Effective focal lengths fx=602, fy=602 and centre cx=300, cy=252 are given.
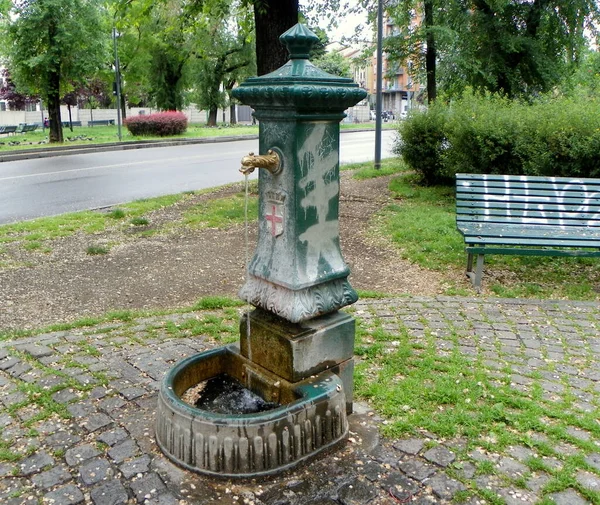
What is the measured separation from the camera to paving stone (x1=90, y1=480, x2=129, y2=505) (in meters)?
2.88

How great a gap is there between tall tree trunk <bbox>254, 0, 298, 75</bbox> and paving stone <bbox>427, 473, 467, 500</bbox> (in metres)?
7.49

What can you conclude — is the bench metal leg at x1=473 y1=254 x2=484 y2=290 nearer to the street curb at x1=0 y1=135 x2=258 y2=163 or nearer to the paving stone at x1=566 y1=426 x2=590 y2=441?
the paving stone at x1=566 y1=426 x2=590 y2=441

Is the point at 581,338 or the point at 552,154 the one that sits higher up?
the point at 552,154

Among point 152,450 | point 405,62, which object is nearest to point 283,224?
point 152,450

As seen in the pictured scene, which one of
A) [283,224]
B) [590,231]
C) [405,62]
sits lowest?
[590,231]

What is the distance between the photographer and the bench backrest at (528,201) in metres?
6.81

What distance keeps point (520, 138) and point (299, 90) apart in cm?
717

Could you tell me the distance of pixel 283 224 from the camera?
332 cm

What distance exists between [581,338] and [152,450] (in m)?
3.51

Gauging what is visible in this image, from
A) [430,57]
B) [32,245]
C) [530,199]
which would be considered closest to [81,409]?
[32,245]

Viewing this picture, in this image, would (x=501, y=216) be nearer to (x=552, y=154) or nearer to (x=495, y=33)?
(x=552, y=154)

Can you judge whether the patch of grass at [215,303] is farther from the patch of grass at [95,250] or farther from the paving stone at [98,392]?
the patch of grass at [95,250]

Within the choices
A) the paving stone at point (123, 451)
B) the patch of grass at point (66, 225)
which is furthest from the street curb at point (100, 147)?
the paving stone at point (123, 451)

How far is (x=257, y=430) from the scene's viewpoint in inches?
117
